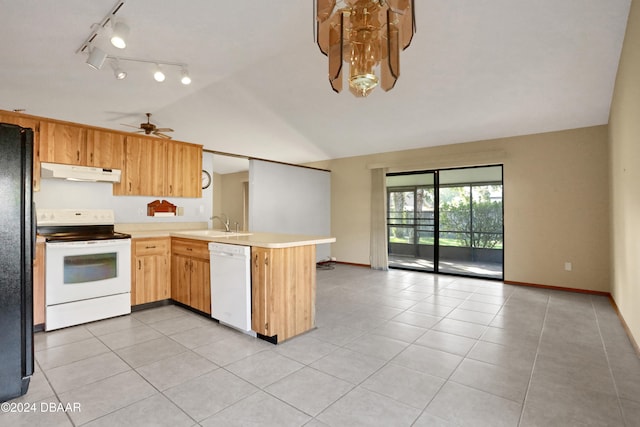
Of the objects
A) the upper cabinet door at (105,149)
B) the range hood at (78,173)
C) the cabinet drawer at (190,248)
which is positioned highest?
the upper cabinet door at (105,149)

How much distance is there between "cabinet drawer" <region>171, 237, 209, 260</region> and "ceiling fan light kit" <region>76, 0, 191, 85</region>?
1.78 meters

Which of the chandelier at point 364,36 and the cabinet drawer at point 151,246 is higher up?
the chandelier at point 364,36

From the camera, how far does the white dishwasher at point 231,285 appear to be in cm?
283

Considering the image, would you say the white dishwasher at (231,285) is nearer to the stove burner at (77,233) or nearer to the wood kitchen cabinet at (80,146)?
the stove burner at (77,233)

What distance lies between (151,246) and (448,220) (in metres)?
4.96

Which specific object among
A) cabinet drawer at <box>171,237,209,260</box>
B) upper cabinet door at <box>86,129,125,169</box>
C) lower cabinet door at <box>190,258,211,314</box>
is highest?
upper cabinet door at <box>86,129,125,169</box>

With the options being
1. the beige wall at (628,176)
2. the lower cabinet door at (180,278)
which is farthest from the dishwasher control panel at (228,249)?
the beige wall at (628,176)

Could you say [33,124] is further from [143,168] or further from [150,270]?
[150,270]

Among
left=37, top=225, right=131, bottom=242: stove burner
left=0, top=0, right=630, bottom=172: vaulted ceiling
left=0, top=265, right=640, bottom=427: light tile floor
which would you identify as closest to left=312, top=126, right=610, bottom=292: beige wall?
left=0, top=0, right=630, bottom=172: vaulted ceiling

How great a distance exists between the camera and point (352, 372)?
7.40 ft

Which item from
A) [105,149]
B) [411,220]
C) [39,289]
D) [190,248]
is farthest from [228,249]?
[411,220]

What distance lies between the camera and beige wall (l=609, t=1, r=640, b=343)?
2.44 meters

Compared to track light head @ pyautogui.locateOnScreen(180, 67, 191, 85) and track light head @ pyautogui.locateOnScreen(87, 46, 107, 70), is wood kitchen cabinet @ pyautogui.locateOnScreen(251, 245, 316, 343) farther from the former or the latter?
track light head @ pyautogui.locateOnScreen(87, 46, 107, 70)

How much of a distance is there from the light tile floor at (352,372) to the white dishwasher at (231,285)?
0.15 meters
